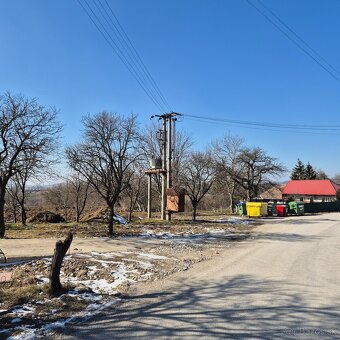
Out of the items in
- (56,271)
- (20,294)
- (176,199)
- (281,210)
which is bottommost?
(20,294)

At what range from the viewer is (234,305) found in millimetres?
7574

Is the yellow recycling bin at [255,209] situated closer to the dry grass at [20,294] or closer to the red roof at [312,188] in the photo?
the dry grass at [20,294]

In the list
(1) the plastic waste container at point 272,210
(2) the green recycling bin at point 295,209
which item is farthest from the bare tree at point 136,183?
(2) the green recycling bin at point 295,209

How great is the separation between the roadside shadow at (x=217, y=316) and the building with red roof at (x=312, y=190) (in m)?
60.7

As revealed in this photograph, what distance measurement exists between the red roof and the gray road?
57.3 meters

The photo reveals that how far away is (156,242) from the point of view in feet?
57.7

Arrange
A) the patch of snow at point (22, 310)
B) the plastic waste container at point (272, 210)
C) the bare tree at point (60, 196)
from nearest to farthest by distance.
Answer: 1. the patch of snow at point (22, 310)
2. the plastic waste container at point (272, 210)
3. the bare tree at point (60, 196)

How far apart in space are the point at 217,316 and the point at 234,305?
0.86 metres

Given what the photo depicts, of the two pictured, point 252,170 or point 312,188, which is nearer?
point 252,170

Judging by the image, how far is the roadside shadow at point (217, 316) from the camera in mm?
5988

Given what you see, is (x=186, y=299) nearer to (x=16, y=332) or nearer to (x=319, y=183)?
(x=16, y=332)

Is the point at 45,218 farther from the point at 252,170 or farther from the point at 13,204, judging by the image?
the point at 252,170

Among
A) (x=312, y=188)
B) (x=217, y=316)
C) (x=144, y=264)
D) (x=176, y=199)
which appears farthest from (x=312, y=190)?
(x=217, y=316)

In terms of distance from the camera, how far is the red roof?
65.9 meters
